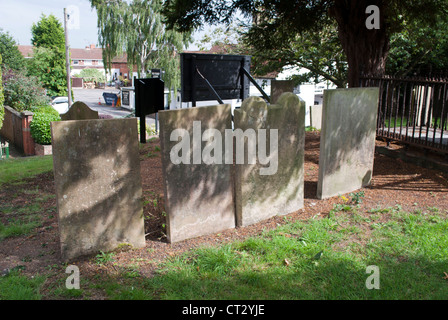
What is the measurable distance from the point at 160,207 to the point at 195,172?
1.16 metres

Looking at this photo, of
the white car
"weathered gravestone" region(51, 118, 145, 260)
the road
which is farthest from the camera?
the road

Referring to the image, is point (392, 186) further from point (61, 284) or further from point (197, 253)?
point (61, 284)

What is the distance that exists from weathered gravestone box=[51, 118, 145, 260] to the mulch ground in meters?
0.22

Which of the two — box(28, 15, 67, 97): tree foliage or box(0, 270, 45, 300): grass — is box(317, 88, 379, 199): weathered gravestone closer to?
box(0, 270, 45, 300): grass

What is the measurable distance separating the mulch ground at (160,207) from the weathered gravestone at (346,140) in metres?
0.26

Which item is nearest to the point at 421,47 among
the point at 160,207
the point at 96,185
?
the point at 160,207

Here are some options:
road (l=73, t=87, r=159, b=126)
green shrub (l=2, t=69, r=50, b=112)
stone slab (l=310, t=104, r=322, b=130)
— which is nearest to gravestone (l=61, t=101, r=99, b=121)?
stone slab (l=310, t=104, r=322, b=130)

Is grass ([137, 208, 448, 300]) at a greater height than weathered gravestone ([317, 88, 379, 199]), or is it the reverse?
weathered gravestone ([317, 88, 379, 199])

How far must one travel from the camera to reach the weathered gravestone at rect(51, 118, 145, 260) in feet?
12.2

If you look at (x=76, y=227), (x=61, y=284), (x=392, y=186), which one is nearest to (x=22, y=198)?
(x=76, y=227)

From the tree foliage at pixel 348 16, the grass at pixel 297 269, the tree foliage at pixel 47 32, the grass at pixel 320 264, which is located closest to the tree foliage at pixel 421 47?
the tree foliage at pixel 348 16

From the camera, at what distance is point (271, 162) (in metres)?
4.96

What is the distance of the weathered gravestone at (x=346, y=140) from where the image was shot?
18.1 feet
